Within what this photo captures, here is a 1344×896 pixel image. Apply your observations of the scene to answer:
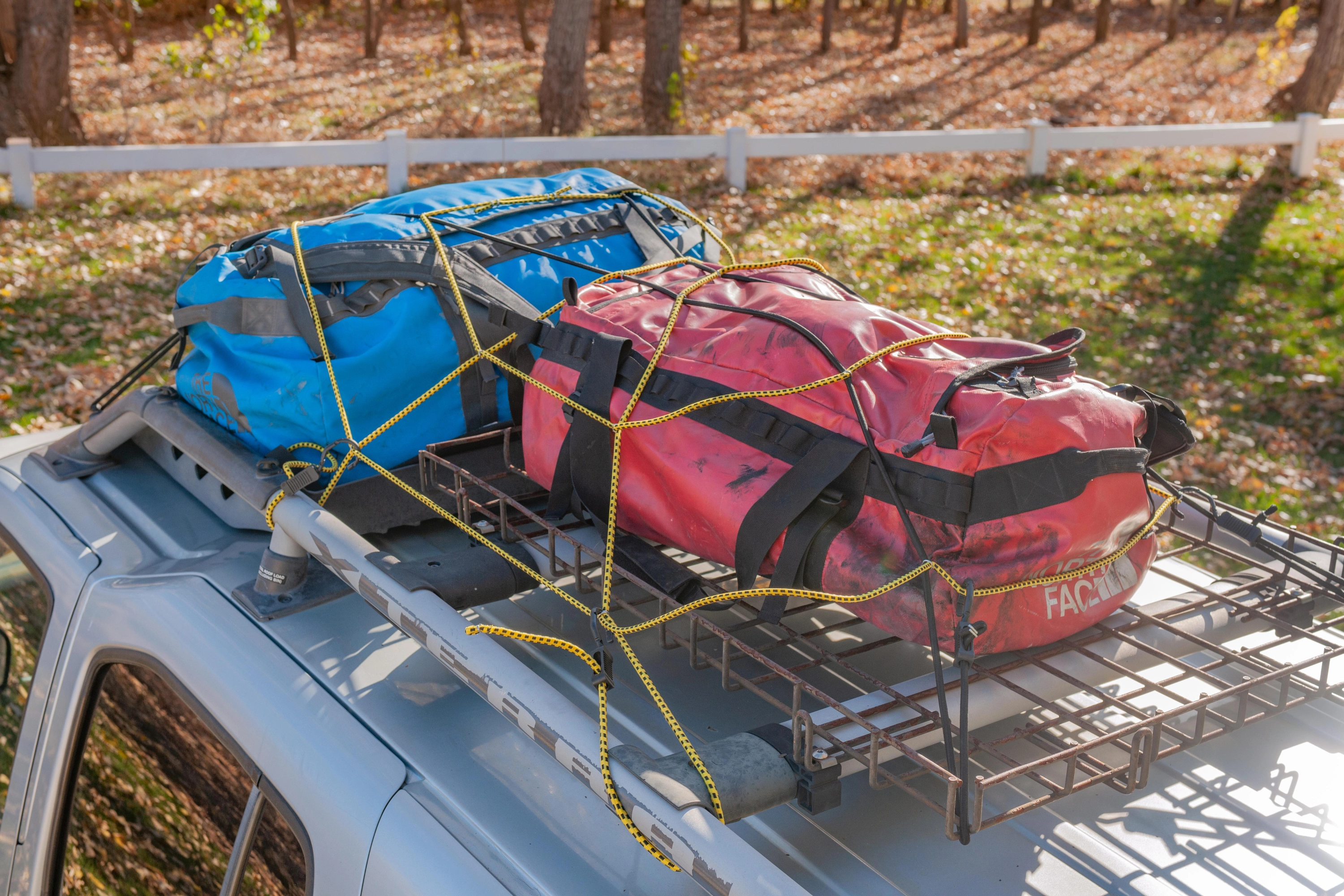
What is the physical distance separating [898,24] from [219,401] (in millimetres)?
22059

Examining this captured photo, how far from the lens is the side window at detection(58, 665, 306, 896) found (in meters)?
1.83

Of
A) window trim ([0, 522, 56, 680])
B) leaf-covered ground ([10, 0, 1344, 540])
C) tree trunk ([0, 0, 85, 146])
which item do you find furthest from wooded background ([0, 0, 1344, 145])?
window trim ([0, 522, 56, 680])

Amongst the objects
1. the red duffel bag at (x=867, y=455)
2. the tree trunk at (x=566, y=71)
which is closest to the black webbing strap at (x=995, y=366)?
the red duffel bag at (x=867, y=455)

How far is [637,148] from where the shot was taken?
37.1 ft

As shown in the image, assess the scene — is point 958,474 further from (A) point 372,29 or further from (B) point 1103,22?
(B) point 1103,22

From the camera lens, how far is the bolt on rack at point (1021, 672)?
1.51 metres

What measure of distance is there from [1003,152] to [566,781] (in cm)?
1291

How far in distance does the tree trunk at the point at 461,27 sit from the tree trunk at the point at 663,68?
7.16 meters

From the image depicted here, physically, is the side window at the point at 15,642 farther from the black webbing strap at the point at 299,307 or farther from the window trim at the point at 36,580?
the black webbing strap at the point at 299,307

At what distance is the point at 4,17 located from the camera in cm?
1197

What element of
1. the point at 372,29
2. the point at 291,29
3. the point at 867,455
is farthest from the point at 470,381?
the point at 372,29

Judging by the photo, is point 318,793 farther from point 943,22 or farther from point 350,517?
point 943,22

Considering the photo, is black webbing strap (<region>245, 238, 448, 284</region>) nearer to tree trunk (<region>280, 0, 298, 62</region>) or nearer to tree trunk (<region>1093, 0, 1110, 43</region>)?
tree trunk (<region>280, 0, 298, 62</region>)

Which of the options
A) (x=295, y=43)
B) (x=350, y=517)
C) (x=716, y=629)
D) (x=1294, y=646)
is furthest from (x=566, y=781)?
(x=295, y=43)
